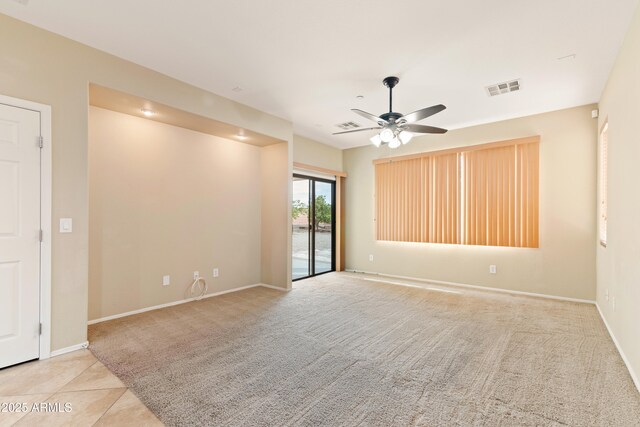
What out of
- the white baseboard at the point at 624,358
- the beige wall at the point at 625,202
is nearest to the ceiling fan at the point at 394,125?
the beige wall at the point at 625,202

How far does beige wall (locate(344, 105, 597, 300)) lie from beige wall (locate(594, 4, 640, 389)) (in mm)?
1052

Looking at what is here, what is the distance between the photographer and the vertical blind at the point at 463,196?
16.4ft

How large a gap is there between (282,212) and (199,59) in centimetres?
269

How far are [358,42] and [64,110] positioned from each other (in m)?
2.85

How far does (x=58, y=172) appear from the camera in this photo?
9.36 feet

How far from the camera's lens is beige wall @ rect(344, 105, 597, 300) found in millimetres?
4512

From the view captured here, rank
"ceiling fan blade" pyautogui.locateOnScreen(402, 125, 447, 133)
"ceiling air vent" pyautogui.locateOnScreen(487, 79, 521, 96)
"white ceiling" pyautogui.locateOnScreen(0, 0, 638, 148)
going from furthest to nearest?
1. "ceiling air vent" pyautogui.locateOnScreen(487, 79, 521, 96)
2. "ceiling fan blade" pyautogui.locateOnScreen(402, 125, 447, 133)
3. "white ceiling" pyautogui.locateOnScreen(0, 0, 638, 148)

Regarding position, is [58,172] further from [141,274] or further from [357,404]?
[357,404]

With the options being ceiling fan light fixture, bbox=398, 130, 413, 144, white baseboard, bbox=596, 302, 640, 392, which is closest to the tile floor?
white baseboard, bbox=596, 302, 640, 392

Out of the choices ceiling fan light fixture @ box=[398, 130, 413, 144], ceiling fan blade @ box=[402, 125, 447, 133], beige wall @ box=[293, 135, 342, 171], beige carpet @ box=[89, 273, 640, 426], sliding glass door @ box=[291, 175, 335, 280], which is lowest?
beige carpet @ box=[89, 273, 640, 426]

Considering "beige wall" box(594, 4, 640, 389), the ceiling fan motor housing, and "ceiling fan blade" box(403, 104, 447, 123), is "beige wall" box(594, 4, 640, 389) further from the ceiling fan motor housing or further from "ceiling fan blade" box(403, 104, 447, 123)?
the ceiling fan motor housing

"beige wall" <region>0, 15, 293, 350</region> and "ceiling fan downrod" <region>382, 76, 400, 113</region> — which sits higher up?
"ceiling fan downrod" <region>382, 76, 400, 113</region>

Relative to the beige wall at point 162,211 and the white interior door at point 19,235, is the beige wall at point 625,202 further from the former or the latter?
the white interior door at point 19,235

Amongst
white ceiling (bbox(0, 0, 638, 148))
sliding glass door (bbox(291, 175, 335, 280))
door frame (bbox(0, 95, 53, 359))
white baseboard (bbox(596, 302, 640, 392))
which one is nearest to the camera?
white baseboard (bbox(596, 302, 640, 392))
